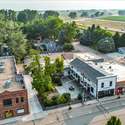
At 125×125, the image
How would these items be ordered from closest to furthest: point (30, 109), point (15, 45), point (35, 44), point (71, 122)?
point (71, 122)
point (30, 109)
point (15, 45)
point (35, 44)

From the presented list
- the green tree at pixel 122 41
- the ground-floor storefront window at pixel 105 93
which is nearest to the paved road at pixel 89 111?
the ground-floor storefront window at pixel 105 93

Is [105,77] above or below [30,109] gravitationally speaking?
above

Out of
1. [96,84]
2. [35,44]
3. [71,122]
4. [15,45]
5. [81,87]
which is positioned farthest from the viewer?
[35,44]

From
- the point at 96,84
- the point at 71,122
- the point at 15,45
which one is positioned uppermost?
the point at 15,45

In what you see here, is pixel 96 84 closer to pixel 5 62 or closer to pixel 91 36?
pixel 5 62

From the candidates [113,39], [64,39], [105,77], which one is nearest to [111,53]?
[113,39]

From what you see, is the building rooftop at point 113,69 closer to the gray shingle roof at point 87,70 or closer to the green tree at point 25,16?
the gray shingle roof at point 87,70

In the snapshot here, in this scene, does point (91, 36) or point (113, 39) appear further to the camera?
point (91, 36)
